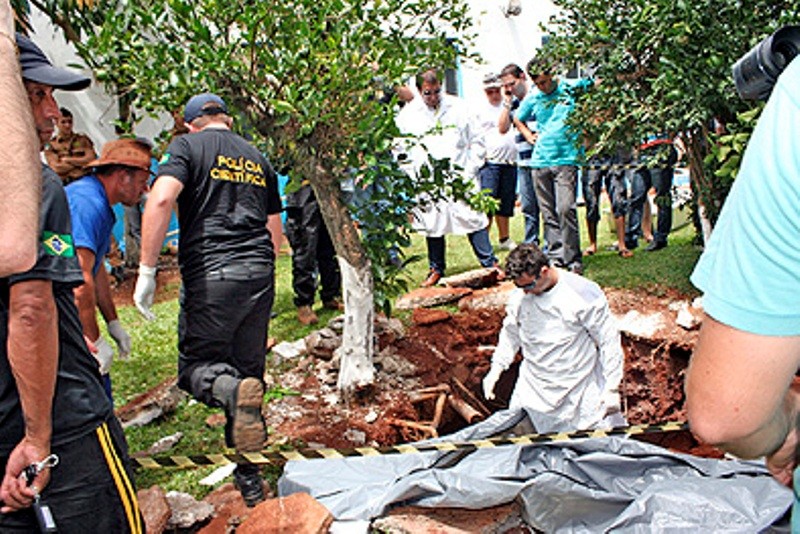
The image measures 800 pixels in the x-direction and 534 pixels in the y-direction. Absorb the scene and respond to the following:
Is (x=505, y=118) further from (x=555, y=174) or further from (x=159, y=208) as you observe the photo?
(x=159, y=208)

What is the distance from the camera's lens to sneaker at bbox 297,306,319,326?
653 cm

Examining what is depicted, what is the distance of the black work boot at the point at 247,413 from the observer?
3.44m

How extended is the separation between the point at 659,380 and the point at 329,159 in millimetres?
3319

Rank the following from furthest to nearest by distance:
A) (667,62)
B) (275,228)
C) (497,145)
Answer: (497,145)
(667,62)
(275,228)

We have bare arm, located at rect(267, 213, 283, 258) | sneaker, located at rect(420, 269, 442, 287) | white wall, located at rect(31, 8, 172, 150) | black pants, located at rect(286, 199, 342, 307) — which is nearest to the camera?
bare arm, located at rect(267, 213, 283, 258)

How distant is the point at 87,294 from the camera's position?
346 centimetres

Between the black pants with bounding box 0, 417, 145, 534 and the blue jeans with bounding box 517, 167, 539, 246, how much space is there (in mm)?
6602

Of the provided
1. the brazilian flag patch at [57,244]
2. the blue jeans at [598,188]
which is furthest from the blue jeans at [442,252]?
the brazilian flag patch at [57,244]

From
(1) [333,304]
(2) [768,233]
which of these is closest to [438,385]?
(1) [333,304]

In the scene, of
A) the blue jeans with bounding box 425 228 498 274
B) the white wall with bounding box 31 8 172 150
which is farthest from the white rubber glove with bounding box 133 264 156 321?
the white wall with bounding box 31 8 172 150

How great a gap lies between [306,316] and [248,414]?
3.10 metres

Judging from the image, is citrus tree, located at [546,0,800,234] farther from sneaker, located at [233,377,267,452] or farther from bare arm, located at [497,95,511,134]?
sneaker, located at [233,377,267,452]

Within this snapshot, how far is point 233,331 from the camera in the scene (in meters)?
3.77

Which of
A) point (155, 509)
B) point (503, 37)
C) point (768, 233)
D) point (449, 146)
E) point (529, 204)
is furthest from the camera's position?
point (503, 37)
